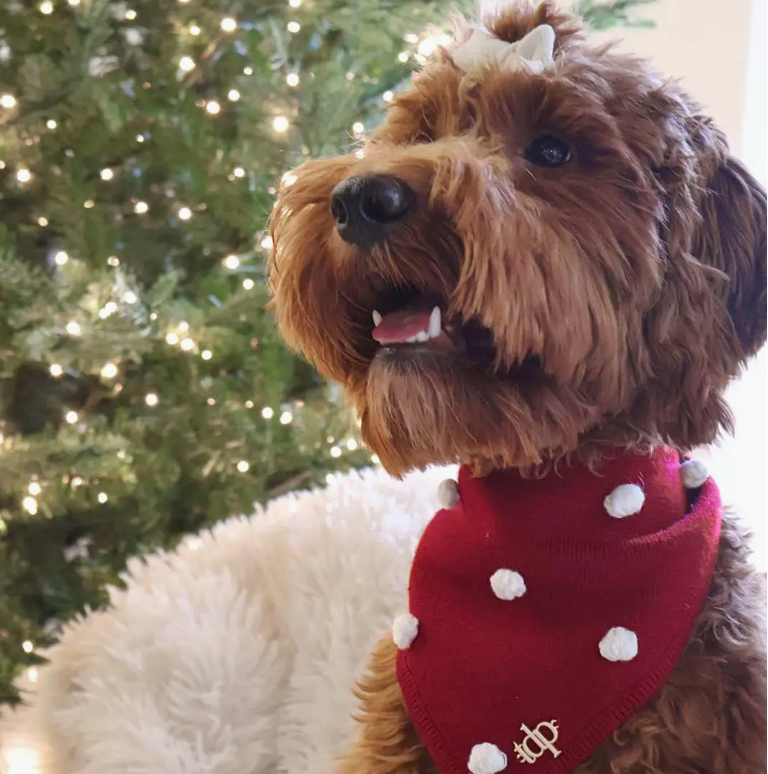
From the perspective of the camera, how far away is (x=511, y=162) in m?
0.77

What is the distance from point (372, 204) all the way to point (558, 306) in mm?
176

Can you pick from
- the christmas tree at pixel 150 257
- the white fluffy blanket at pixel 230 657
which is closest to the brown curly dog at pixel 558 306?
the white fluffy blanket at pixel 230 657

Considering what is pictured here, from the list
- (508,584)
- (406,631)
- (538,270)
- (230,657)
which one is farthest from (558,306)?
(230,657)

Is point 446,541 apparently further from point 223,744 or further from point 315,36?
point 315,36

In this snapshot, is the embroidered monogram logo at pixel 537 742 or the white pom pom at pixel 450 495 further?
the white pom pom at pixel 450 495

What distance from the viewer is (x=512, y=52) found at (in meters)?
0.78

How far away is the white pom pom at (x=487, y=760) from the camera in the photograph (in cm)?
76

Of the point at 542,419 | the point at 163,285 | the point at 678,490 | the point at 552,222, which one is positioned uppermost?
the point at 552,222

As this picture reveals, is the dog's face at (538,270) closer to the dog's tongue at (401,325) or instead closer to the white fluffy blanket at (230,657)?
the dog's tongue at (401,325)

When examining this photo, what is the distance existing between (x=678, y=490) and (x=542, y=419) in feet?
0.67

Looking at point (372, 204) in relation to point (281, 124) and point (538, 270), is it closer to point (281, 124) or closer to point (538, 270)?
point (538, 270)

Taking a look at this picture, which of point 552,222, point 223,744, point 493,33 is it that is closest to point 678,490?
point 552,222

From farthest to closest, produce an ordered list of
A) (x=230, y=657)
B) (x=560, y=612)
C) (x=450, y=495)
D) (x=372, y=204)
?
1. (x=230, y=657)
2. (x=450, y=495)
3. (x=560, y=612)
4. (x=372, y=204)

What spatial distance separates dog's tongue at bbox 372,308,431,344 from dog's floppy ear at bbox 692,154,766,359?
26 centimetres
